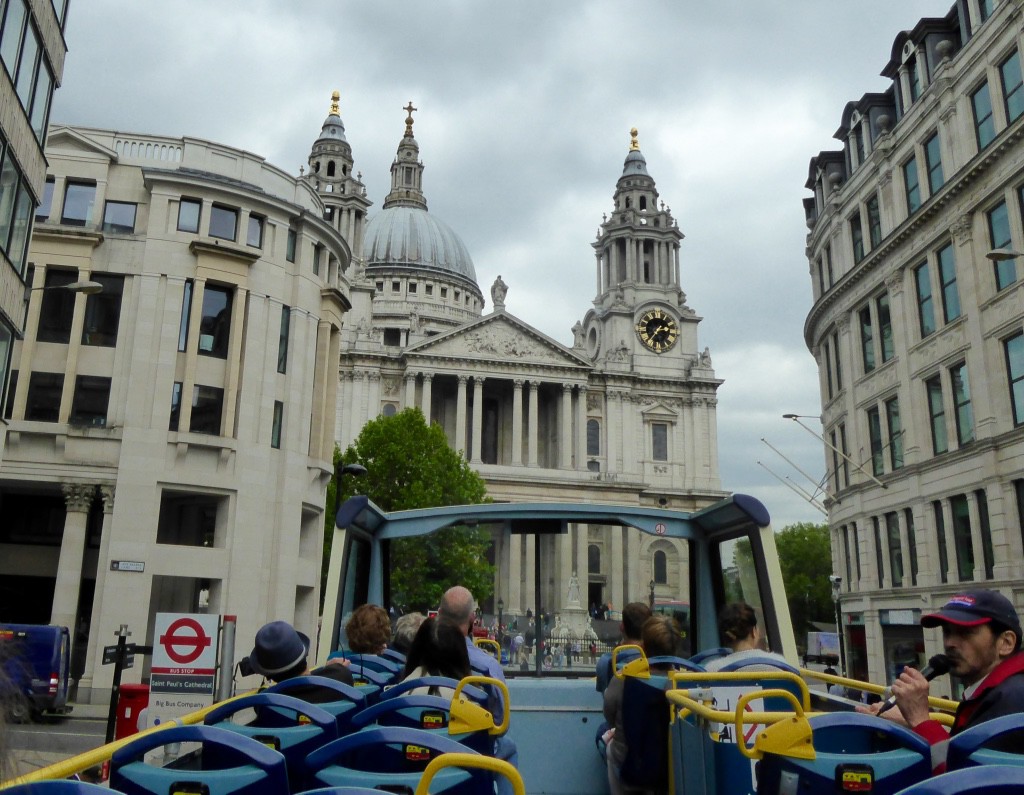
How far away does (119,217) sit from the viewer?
2880cm

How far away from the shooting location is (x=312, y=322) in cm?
3241

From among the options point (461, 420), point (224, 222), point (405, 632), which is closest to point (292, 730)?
point (405, 632)

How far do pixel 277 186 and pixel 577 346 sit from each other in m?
56.6

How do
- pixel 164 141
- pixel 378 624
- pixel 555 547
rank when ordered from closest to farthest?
pixel 378 624 → pixel 555 547 → pixel 164 141

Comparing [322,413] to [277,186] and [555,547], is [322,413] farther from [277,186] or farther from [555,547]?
[555,547]

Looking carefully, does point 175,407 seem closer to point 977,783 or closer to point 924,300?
point 924,300

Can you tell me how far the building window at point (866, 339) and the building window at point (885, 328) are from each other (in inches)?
27.5

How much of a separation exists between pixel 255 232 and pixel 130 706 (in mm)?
20400

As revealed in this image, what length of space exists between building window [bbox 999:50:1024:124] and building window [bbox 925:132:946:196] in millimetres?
3478

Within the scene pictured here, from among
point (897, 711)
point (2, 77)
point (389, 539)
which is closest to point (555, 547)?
point (389, 539)

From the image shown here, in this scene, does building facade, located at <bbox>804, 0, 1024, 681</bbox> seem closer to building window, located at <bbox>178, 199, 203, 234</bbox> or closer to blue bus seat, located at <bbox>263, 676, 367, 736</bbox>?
blue bus seat, located at <bbox>263, 676, 367, 736</bbox>

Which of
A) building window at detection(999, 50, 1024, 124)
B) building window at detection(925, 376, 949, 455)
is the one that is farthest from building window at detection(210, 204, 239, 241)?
building window at detection(999, 50, 1024, 124)

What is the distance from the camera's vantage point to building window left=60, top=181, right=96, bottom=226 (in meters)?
28.2

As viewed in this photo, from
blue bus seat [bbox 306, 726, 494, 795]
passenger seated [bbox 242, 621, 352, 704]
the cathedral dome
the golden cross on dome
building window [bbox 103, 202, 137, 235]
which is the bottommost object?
blue bus seat [bbox 306, 726, 494, 795]
